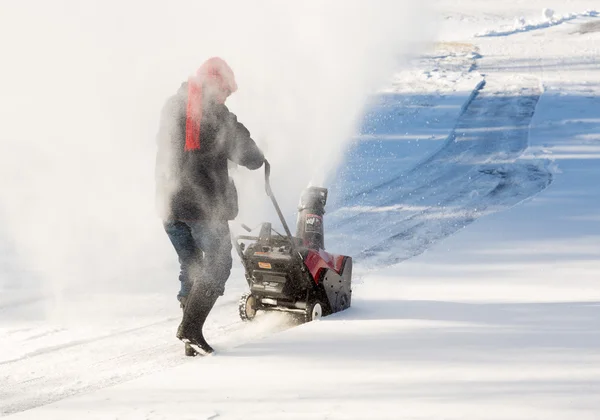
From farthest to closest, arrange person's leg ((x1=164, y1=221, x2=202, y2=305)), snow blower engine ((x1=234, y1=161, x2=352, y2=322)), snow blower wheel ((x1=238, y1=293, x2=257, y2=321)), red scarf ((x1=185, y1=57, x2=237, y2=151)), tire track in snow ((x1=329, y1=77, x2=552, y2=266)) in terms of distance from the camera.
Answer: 1. tire track in snow ((x1=329, y1=77, x2=552, y2=266))
2. snow blower wheel ((x1=238, y1=293, x2=257, y2=321))
3. snow blower engine ((x1=234, y1=161, x2=352, y2=322))
4. person's leg ((x1=164, y1=221, x2=202, y2=305))
5. red scarf ((x1=185, y1=57, x2=237, y2=151))

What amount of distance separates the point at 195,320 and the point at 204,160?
0.95 metres

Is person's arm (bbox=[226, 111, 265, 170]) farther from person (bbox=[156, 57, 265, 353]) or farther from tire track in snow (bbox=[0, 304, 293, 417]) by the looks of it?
tire track in snow (bbox=[0, 304, 293, 417])

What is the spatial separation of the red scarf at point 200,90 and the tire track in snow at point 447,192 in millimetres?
3471

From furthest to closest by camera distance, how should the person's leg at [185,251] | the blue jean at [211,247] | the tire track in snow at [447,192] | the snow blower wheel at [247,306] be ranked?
1. the tire track in snow at [447,192]
2. the snow blower wheel at [247,306]
3. the person's leg at [185,251]
4. the blue jean at [211,247]

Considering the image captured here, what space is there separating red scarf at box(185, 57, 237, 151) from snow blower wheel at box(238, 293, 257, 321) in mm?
1446

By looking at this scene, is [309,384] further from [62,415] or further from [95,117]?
[95,117]

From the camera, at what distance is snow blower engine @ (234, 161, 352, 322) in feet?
18.7

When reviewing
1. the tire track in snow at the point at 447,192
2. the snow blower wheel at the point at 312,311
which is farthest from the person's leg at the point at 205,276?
the tire track in snow at the point at 447,192

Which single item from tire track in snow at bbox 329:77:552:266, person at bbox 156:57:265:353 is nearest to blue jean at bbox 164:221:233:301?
person at bbox 156:57:265:353

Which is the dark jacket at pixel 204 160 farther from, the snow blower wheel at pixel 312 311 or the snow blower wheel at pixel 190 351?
the snow blower wheel at pixel 312 311

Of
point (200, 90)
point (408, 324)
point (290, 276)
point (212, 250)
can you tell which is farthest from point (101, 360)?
point (408, 324)

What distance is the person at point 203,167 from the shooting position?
4930 mm

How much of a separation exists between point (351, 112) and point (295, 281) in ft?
35.4

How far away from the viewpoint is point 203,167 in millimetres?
4973
